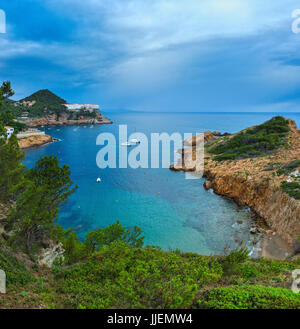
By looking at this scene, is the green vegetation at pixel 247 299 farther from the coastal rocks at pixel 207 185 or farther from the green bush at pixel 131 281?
the coastal rocks at pixel 207 185

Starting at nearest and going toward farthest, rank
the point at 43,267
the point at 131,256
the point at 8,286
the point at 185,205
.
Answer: the point at 8,286 < the point at 131,256 < the point at 43,267 < the point at 185,205

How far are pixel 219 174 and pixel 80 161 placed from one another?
32.0 metres

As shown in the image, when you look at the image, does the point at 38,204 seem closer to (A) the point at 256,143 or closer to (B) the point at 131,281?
(B) the point at 131,281

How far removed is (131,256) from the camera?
10703 millimetres

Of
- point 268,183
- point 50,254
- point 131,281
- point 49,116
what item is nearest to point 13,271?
point 50,254

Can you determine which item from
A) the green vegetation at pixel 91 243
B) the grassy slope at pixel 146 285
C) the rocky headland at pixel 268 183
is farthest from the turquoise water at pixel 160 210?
the grassy slope at pixel 146 285

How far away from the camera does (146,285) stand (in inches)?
290

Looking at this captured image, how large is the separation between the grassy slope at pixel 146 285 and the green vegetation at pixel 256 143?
103ft

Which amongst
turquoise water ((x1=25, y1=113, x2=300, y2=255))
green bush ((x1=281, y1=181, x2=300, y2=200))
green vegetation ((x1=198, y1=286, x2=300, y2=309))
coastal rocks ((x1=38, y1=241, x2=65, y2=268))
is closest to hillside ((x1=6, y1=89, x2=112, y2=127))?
turquoise water ((x1=25, y1=113, x2=300, y2=255))

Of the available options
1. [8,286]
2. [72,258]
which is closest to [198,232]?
[72,258]

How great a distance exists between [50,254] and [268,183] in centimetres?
2518
